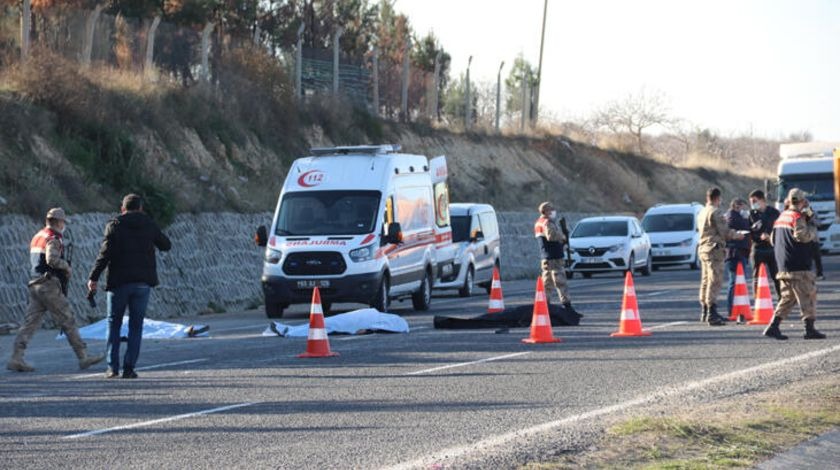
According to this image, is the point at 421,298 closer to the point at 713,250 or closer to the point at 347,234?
the point at 347,234

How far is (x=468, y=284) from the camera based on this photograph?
3170cm

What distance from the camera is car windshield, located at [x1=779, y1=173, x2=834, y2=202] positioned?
44.9 metres

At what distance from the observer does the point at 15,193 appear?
2786 cm

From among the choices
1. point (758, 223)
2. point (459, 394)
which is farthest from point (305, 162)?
point (459, 394)

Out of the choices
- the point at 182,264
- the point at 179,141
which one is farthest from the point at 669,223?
the point at 182,264

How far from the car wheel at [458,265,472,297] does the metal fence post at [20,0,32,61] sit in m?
11.1

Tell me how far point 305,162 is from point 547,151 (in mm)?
38859

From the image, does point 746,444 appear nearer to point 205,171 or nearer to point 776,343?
point 776,343

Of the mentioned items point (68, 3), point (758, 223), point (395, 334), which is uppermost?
point (68, 3)

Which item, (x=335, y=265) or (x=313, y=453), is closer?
(x=313, y=453)

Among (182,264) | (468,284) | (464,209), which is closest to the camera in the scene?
(182,264)

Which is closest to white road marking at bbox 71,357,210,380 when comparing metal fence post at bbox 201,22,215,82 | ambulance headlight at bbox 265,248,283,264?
ambulance headlight at bbox 265,248,283,264

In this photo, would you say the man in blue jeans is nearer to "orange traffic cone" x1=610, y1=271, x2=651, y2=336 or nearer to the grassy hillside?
"orange traffic cone" x1=610, y1=271, x2=651, y2=336

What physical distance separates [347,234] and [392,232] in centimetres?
77
